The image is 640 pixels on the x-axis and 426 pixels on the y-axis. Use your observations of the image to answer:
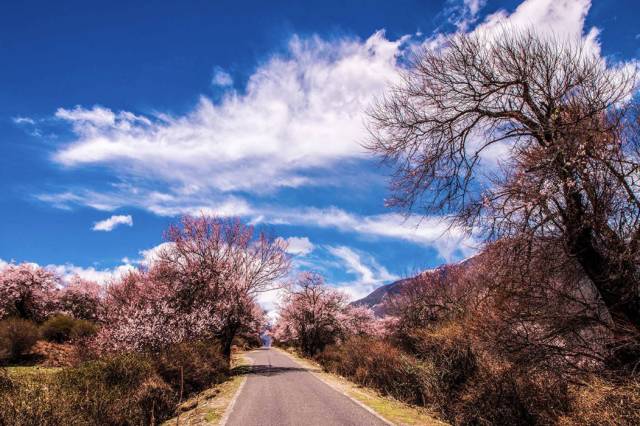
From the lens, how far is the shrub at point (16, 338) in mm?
19984

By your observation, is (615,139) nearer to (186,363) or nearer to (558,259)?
(558,259)

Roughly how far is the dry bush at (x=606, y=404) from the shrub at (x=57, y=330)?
28.9 metres

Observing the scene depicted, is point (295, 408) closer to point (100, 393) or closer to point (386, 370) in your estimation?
point (100, 393)

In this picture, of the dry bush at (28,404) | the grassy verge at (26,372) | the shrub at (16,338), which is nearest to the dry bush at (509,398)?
the dry bush at (28,404)

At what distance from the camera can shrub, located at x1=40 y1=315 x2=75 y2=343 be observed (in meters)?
25.0

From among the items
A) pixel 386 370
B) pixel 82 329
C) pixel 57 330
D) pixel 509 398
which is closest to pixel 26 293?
pixel 57 330

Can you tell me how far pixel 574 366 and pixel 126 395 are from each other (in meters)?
9.80

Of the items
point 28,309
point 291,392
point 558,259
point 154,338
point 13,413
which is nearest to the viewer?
point 13,413

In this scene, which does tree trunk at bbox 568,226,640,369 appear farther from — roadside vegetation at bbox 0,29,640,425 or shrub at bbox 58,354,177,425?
shrub at bbox 58,354,177,425

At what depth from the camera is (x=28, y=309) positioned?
1271 inches

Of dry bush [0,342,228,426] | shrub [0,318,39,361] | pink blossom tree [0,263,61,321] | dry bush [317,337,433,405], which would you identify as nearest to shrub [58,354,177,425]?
dry bush [0,342,228,426]

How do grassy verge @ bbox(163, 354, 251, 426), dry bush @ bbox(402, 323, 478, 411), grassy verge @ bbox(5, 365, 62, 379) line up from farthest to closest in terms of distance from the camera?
dry bush @ bbox(402, 323, 478, 411) → grassy verge @ bbox(163, 354, 251, 426) → grassy verge @ bbox(5, 365, 62, 379)

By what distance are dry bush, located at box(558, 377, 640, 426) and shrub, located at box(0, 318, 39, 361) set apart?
962 inches

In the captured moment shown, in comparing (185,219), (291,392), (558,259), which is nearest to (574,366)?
(558,259)
